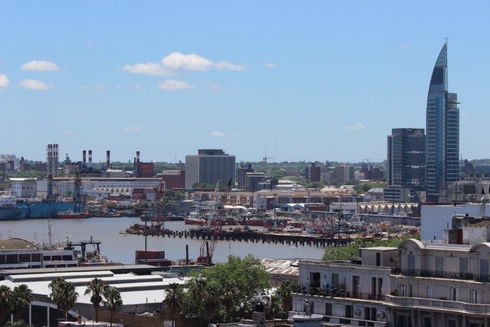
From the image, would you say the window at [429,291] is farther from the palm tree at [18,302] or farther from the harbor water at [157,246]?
the harbor water at [157,246]

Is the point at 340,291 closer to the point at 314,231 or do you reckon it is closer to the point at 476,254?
the point at 476,254

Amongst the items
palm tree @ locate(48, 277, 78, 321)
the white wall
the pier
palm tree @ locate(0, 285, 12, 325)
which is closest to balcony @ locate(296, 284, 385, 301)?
palm tree @ locate(48, 277, 78, 321)

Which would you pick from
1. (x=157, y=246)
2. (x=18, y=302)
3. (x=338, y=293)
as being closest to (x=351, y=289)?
(x=338, y=293)

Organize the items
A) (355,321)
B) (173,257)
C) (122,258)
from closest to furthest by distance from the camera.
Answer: (355,321)
(122,258)
(173,257)

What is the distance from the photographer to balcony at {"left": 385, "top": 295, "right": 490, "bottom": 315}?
86.2 feet

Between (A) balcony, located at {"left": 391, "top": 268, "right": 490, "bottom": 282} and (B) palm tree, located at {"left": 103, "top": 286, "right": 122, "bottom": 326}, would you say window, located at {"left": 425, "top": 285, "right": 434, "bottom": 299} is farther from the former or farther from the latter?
(B) palm tree, located at {"left": 103, "top": 286, "right": 122, "bottom": 326}

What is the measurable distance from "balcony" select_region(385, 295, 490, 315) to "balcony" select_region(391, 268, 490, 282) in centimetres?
61

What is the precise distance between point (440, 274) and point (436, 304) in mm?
785

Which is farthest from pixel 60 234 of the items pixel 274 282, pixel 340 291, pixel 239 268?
pixel 340 291

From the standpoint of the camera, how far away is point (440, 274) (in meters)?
27.8

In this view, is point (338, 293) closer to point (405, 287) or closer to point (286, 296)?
point (405, 287)

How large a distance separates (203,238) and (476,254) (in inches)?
5467

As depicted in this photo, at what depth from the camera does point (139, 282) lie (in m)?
54.4

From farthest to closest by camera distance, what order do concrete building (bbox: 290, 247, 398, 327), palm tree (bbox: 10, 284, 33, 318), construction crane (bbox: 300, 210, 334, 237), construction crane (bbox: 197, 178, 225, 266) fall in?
construction crane (bbox: 300, 210, 334, 237) < construction crane (bbox: 197, 178, 225, 266) < palm tree (bbox: 10, 284, 33, 318) < concrete building (bbox: 290, 247, 398, 327)
